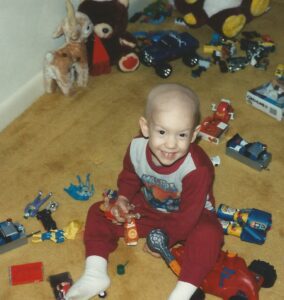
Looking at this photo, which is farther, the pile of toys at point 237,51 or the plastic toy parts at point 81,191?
the pile of toys at point 237,51

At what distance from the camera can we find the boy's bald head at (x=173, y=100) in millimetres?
1438

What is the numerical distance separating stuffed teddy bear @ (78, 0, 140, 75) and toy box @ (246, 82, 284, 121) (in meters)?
0.59

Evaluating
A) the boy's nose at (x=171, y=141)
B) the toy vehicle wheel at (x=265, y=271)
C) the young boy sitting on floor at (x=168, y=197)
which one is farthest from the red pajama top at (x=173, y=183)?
the toy vehicle wheel at (x=265, y=271)

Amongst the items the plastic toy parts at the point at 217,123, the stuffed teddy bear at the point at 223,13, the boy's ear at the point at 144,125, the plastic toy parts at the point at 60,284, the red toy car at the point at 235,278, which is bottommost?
the plastic toy parts at the point at 60,284

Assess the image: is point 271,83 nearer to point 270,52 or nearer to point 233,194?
point 270,52

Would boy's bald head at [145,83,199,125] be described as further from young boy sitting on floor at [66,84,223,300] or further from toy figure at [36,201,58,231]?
toy figure at [36,201,58,231]

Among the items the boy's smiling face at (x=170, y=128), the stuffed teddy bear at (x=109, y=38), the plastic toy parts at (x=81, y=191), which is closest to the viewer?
the boy's smiling face at (x=170, y=128)

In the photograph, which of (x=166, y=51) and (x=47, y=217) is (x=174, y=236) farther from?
(x=166, y=51)

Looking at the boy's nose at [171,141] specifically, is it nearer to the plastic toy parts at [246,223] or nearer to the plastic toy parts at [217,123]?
the plastic toy parts at [246,223]

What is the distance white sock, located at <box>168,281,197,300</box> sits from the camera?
155 centimetres

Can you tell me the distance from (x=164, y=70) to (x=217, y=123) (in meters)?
0.44

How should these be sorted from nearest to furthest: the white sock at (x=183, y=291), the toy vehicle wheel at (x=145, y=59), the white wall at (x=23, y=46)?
the white sock at (x=183, y=291), the white wall at (x=23, y=46), the toy vehicle wheel at (x=145, y=59)

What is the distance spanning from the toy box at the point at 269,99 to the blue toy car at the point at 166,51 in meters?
0.40

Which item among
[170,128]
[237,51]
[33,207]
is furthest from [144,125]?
[237,51]
